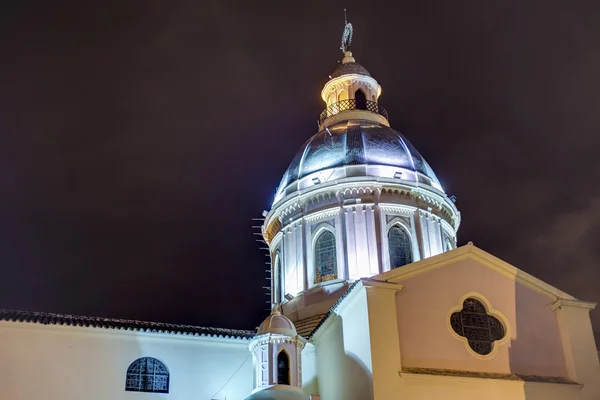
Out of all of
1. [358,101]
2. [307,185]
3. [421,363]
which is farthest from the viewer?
[358,101]

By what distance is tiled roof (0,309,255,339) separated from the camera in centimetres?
2497

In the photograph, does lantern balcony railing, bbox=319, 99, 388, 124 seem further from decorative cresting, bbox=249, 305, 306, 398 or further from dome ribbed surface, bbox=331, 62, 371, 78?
decorative cresting, bbox=249, 305, 306, 398

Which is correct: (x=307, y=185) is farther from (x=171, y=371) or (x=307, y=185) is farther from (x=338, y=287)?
(x=171, y=371)

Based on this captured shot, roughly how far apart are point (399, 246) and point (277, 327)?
9004mm

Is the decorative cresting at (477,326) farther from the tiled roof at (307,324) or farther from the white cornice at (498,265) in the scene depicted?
the tiled roof at (307,324)

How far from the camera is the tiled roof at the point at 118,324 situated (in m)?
25.0


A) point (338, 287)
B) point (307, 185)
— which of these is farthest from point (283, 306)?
point (307, 185)

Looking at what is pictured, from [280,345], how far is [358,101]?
60.6 feet

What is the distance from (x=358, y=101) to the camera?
38812 mm

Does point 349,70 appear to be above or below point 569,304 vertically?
above

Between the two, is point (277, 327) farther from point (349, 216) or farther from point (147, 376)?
point (349, 216)

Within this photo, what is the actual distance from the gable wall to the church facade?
39 mm

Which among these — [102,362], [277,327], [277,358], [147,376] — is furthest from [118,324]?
[277,358]

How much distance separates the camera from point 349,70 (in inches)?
1559
